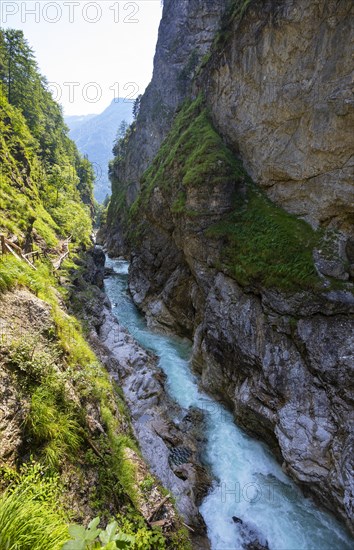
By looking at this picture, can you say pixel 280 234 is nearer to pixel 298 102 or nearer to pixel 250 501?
pixel 298 102

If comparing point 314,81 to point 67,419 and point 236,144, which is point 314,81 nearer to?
point 236,144

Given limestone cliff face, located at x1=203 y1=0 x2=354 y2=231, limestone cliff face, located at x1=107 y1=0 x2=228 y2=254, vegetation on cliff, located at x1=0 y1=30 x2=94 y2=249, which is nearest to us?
limestone cliff face, located at x1=203 y1=0 x2=354 y2=231

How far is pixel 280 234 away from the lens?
47.2 ft

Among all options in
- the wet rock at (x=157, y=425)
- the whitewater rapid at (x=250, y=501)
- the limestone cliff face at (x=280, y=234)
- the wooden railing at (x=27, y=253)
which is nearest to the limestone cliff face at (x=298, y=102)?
the limestone cliff face at (x=280, y=234)

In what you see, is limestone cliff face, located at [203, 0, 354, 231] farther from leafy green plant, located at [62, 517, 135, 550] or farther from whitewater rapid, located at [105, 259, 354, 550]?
leafy green plant, located at [62, 517, 135, 550]

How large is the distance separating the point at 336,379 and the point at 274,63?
1553cm

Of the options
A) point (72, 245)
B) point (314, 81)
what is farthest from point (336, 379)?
point (72, 245)

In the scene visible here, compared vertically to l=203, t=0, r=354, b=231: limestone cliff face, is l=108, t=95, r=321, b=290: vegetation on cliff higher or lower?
lower

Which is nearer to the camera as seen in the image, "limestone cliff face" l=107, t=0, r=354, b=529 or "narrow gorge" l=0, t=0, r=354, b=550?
"narrow gorge" l=0, t=0, r=354, b=550

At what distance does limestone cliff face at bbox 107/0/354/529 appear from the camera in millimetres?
10844

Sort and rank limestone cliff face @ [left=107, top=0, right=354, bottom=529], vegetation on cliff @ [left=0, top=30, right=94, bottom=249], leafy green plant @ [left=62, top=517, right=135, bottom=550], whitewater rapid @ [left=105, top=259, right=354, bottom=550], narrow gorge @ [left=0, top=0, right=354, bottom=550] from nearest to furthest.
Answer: leafy green plant @ [left=62, top=517, right=135, bottom=550] → narrow gorge @ [left=0, top=0, right=354, bottom=550] → whitewater rapid @ [left=105, top=259, right=354, bottom=550] → limestone cliff face @ [left=107, top=0, right=354, bottom=529] → vegetation on cliff @ [left=0, top=30, right=94, bottom=249]

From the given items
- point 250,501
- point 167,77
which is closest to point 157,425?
point 250,501

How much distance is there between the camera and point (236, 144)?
61.4 ft

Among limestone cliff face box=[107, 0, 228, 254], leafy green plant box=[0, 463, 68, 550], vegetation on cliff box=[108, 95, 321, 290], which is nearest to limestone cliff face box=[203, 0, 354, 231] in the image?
vegetation on cliff box=[108, 95, 321, 290]
